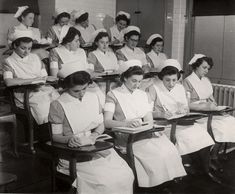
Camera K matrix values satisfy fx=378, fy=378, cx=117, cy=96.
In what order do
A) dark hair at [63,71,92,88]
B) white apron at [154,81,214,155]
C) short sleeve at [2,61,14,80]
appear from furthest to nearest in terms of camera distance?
short sleeve at [2,61,14,80], white apron at [154,81,214,155], dark hair at [63,71,92,88]

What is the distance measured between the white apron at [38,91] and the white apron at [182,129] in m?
1.10

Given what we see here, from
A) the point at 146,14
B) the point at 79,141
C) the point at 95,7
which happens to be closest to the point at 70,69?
the point at 79,141

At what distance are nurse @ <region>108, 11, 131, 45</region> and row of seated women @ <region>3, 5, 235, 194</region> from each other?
158cm

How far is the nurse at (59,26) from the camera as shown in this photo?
209 inches

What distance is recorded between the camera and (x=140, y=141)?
3088mm

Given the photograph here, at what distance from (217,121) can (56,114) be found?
1949mm

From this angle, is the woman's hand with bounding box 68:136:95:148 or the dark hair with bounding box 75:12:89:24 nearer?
the woman's hand with bounding box 68:136:95:148

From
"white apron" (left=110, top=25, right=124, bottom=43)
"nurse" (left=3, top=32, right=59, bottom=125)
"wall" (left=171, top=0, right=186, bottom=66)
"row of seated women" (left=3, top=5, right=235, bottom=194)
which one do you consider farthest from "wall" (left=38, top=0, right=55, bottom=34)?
"nurse" (left=3, top=32, right=59, bottom=125)

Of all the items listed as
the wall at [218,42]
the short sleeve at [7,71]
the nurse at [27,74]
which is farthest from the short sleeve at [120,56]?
the short sleeve at [7,71]

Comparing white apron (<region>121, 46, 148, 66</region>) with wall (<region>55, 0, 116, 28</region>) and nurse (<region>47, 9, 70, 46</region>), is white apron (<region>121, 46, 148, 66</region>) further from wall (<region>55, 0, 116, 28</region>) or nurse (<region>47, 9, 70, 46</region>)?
wall (<region>55, 0, 116, 28</region>)

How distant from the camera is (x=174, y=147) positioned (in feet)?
10.4

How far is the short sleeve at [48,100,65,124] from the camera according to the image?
2.60m

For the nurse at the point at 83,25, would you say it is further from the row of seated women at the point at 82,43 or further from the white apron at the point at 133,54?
the white apron at the point at 133,54

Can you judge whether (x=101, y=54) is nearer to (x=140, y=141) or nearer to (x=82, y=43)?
(x=82, y=43)
